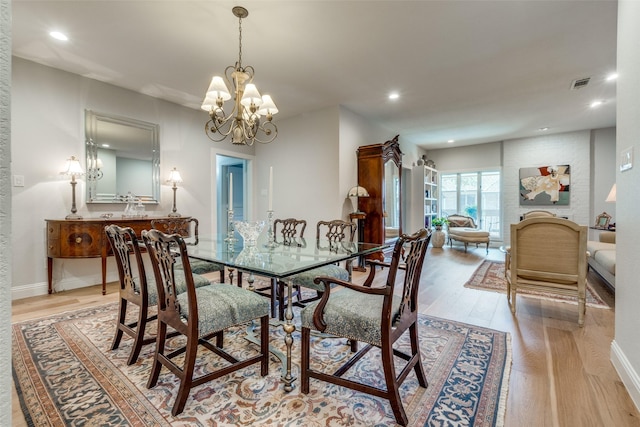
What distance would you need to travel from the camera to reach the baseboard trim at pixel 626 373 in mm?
1502

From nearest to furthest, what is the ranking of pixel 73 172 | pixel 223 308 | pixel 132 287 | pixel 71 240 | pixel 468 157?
pixel 223 308
pixel 132 287
pixel 71 240
pixel 73 172
pixel 468 157

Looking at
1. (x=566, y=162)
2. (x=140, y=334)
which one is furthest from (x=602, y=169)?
(x=140, y=334)

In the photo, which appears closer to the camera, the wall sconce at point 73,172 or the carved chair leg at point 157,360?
the carved chair leg at point 157,360

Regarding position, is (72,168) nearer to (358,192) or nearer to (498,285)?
(358,192)

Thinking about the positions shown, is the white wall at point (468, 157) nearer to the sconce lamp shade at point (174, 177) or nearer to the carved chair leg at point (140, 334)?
the sconce lamp shade at point (174, 177)

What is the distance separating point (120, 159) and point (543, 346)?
4841mm

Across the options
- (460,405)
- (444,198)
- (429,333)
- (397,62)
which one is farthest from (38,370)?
(444,198)

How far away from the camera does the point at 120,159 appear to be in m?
3.77

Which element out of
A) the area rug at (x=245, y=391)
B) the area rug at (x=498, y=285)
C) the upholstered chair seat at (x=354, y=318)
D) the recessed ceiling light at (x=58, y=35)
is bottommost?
the area rug at (x=245, y=391)

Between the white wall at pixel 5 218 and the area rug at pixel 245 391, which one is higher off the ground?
the white wall at pixel 5 218

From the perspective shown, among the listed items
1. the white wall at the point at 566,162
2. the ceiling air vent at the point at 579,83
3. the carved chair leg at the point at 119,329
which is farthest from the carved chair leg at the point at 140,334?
the white wall at the point at 566,162

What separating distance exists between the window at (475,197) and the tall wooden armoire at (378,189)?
12.3 ft

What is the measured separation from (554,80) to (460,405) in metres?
4.09

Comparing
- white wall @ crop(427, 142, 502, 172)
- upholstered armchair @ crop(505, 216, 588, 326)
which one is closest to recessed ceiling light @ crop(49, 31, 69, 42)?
upholstered armchair @ crop(505, 216, 588, 326)
